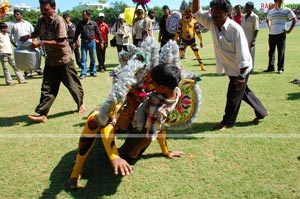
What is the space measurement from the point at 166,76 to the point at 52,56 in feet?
8.83

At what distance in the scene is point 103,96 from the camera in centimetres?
651

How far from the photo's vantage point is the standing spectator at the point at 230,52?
150 inches

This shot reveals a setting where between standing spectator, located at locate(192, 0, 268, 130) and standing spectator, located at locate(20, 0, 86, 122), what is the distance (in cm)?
213

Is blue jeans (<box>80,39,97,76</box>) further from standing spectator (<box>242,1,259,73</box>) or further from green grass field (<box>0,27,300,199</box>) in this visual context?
standing spectator (<box>242,1,259,73</box>)

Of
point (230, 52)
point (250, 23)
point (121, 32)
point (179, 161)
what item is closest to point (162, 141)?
point (179, 161)

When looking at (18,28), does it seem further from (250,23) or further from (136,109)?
(136,109)

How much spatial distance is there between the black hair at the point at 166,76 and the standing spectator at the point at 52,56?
244 centimetres

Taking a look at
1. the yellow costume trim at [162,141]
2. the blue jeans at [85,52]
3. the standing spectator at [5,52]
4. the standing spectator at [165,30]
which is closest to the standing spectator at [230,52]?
the yellow costume trim at [162,141]

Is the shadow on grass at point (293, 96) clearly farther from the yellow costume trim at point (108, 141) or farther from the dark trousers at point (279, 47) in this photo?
the yellow costume trim at point (108, 141)

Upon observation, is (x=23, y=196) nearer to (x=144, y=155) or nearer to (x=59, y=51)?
(x=144, y=155)

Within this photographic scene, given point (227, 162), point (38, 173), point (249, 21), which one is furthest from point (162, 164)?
point (249, 21)

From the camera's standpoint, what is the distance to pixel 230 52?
4035mm

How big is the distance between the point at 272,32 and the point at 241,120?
479 cm

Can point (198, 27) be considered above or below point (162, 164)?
above
